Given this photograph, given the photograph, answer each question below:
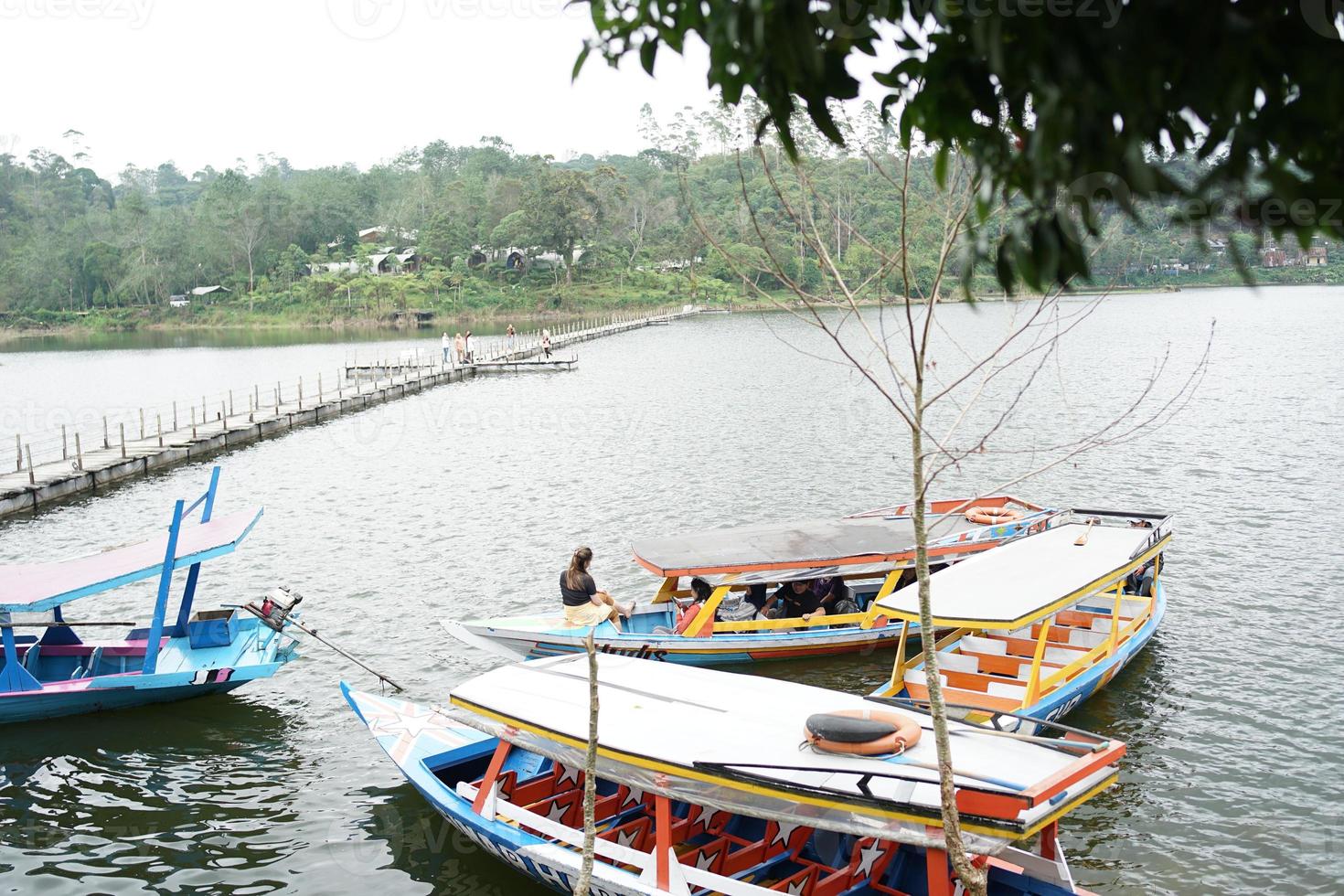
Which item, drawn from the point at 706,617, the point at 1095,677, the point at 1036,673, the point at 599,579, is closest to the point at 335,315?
the point at 599,579

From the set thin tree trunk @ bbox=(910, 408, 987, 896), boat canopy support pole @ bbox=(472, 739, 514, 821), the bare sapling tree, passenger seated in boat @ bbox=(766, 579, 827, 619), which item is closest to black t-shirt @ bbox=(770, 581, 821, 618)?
passenger seated in boat @ bbox=(766, 579, 827, 619)

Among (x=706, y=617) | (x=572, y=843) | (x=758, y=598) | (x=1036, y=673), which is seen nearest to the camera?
(x=572, y=843)

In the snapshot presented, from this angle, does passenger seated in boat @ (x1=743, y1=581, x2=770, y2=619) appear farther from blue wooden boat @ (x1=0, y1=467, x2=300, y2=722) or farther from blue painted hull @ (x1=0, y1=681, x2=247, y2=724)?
blue painted hull @ (x1=0, y1=681, x2=247, y2=724)

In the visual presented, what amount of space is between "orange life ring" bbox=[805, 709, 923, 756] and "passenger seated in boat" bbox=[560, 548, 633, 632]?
7.02 metres

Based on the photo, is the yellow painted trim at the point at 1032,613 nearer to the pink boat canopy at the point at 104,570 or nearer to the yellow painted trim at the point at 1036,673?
the yellow painted trim at the point at 1036,673

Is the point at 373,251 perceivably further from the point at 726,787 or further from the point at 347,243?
the point at 726,787

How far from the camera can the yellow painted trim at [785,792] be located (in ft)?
23.1

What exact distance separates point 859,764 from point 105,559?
37.0ft

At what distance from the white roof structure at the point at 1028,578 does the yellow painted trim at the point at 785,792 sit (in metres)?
4.09

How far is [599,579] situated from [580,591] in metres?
5.48

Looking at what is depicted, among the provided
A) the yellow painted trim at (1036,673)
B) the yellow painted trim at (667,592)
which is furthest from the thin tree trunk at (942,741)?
the yellow painted trim at (667,592)

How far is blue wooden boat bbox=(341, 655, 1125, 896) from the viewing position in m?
7.34

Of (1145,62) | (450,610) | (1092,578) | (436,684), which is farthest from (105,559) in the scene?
(1145,62)

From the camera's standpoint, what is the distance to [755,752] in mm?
8281
